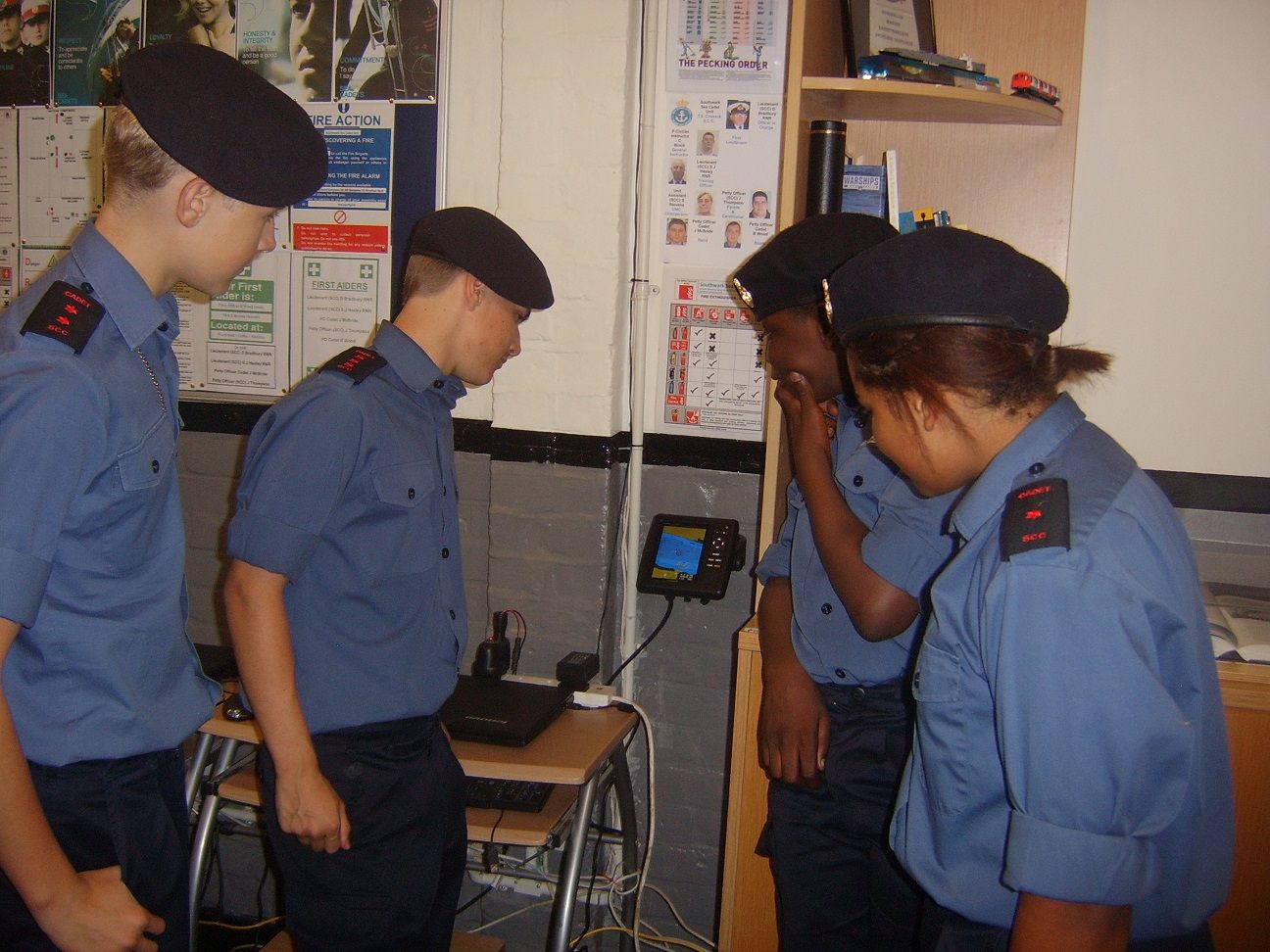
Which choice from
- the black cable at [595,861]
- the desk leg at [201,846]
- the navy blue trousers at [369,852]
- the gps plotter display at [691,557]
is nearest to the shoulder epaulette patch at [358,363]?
the navy blue trousers at [369,852]

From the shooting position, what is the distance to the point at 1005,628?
89 centimetres

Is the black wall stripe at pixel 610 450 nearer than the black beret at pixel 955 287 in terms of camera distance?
No

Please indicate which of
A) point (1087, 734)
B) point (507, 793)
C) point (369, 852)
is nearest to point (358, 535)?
point (369, 852)

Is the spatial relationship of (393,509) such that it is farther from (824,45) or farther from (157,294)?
(824,45)

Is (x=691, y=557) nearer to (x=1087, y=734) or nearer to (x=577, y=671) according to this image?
(x=577, y=671)

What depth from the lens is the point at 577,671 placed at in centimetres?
215

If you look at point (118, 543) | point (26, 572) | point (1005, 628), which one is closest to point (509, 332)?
point (118, 543)

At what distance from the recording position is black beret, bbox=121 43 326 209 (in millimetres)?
1160

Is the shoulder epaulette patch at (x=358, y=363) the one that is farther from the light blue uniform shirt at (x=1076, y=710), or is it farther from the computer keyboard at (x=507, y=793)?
the light blue uniform shirt at (x=1076, y=710)

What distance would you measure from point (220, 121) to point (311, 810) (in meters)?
0.94

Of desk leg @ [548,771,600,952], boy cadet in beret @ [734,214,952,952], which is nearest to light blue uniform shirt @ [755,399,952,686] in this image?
boy cadet in beret @ [734,214,952,952]

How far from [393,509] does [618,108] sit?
3.82 ft

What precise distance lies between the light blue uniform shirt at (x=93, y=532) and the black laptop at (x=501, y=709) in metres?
Answer: 0.71

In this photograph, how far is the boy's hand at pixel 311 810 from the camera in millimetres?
1385
